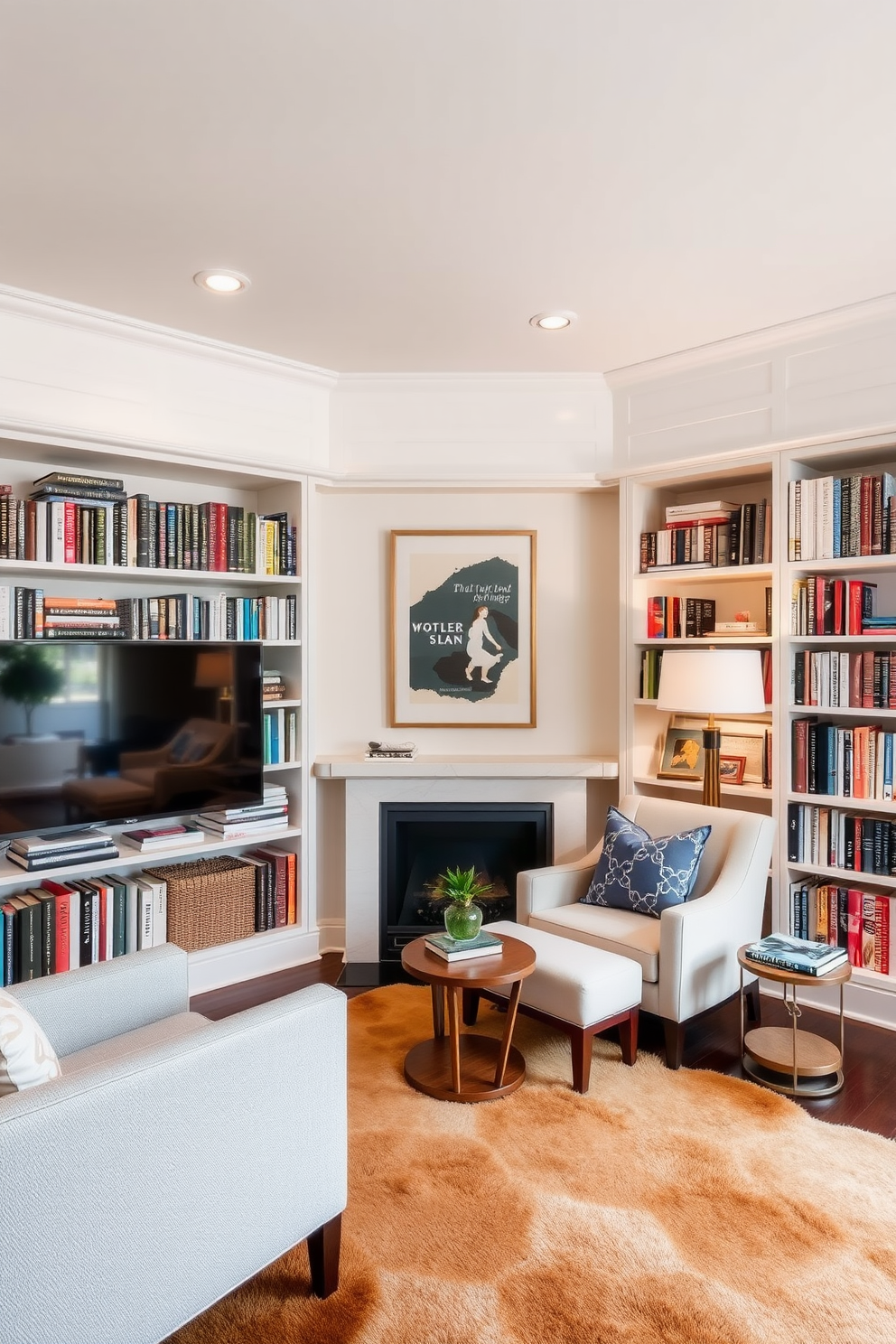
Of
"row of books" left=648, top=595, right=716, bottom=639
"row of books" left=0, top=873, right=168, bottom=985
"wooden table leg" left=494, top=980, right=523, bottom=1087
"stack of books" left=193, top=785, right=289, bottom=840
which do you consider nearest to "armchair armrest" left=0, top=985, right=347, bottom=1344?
"wooden table leg" left=494, top=980, right=523, bottom=1087

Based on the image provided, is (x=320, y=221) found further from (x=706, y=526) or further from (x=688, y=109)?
(x=706, y=526)

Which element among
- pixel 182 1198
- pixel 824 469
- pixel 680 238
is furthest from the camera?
pixel 824 469

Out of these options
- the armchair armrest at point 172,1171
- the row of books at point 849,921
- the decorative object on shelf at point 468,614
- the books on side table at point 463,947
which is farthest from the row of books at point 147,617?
the row of books at point 849,921

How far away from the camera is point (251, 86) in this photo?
194cm

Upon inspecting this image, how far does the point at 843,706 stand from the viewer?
3.27 metres

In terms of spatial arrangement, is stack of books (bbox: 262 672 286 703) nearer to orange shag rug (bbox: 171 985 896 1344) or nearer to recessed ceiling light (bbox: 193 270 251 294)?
recessed ceiling light (bbox: 193 270 251 294)

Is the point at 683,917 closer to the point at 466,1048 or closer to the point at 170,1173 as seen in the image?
the point at 466,1048

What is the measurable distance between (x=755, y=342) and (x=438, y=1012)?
285 centimetres

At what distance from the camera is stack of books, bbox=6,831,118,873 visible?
3.10 meters

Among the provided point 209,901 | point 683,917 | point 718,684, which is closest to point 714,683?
point 718,684

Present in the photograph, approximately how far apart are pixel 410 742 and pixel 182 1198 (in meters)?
2.57

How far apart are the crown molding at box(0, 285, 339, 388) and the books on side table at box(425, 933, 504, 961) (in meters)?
2.49

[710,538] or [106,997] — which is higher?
[710,538]

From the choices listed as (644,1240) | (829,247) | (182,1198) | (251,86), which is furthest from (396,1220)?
(829,247)
